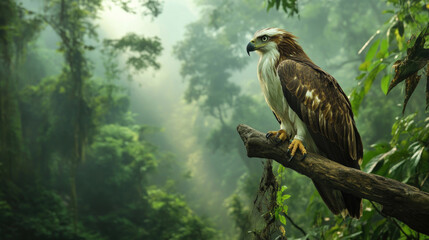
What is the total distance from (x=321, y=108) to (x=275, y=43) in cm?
74

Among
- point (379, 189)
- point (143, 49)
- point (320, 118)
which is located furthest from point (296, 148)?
point (143, 49)

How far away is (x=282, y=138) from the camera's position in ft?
8.12

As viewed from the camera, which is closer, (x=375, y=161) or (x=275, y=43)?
(x=375, y=161)

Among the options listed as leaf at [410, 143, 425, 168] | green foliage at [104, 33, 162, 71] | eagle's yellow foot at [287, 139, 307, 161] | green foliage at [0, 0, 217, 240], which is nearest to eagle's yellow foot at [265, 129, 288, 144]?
eagle's yellow foot at [287, 139, 307, 161]

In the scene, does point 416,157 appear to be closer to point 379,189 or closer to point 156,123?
point 379,189

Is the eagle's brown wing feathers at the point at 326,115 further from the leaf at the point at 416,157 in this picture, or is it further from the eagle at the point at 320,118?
the leaf at the point at 416,157

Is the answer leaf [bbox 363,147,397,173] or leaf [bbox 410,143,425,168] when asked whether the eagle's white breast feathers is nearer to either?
leaf [bbox 363,147,397,173]

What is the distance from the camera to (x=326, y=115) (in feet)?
8.38

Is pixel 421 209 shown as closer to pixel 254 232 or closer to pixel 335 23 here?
pixel 254 232

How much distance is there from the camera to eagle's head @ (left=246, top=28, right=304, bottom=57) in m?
2.93

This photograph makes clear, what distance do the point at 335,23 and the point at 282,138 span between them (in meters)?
26.9

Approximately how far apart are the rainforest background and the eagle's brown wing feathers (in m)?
0.24

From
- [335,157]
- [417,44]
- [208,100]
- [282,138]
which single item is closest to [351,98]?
[335,157]

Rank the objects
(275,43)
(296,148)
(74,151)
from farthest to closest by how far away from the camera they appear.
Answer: (74,151) < (275,43) < (296,148)
